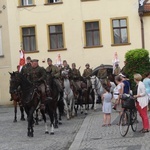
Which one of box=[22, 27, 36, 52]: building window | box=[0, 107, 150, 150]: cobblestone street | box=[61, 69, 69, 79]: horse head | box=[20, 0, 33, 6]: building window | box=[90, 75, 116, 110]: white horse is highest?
box=[20, 0, 33, 6]: building window

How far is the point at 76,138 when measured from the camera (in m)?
15.8

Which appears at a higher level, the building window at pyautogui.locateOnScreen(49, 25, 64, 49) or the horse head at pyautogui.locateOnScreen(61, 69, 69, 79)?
the building window at pyautogui.locateOnScreen(49, 25, 64, 49)

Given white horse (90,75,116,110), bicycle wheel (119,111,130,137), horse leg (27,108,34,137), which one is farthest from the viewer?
white horse (90,75,116,110)

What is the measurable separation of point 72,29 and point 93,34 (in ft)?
5.21

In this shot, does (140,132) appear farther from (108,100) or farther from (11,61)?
(11,61)

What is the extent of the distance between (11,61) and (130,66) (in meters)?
17.4

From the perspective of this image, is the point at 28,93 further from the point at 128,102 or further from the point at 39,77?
the point at 128,102

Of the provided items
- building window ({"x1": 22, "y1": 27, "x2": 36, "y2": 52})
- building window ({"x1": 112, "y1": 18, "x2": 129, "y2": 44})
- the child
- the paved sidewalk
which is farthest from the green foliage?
building window ({"x1": 22, "y1": 27, "x2": 36, "y2": 52})

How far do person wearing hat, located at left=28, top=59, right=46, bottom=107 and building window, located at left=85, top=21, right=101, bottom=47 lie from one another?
71.9 feet

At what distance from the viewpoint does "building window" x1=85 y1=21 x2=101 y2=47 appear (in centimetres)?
3922

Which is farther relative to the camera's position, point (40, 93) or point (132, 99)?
point (40, 93)

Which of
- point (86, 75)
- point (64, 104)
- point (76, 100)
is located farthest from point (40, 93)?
point (86, 75)

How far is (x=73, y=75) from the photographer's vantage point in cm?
2366

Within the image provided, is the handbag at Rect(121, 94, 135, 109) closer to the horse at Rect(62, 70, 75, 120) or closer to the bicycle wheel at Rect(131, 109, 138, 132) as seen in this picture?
the bicycle wheel at Rect(131, 109, 138, 132)
